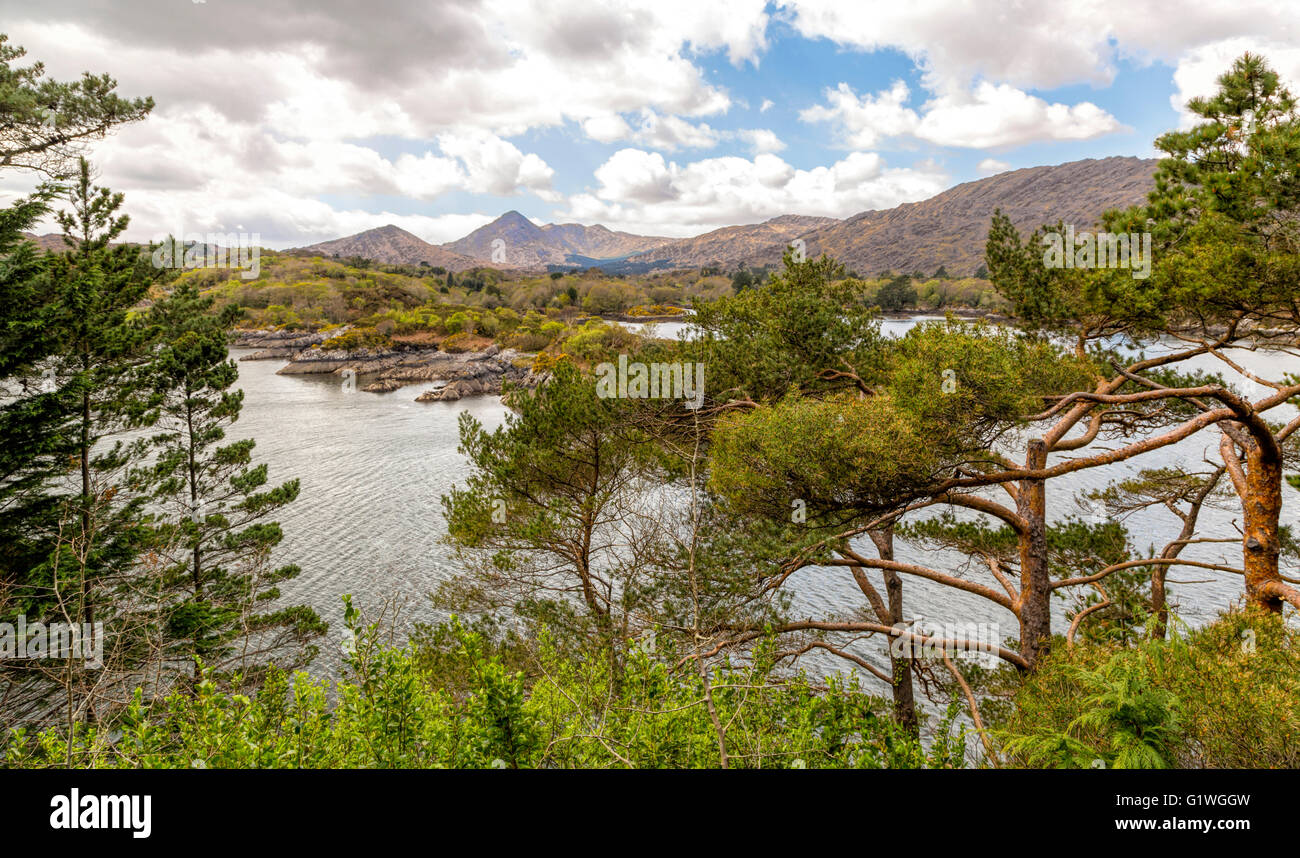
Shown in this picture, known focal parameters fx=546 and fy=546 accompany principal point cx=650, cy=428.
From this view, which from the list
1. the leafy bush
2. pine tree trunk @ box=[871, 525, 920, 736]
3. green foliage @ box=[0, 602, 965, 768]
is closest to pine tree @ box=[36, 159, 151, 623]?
green foliage @ box=[0, 602, 965, 768]

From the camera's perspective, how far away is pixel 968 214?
157 m

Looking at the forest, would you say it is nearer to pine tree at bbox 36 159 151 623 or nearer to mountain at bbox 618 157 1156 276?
pine tree at bbox 36 159 151 623

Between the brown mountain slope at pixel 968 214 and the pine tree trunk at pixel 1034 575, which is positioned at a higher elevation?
the brown mountain slope at pixel 968 214

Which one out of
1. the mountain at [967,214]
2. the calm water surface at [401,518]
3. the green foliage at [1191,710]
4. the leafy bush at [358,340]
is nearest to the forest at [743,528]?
the green foliage at [1191,710]

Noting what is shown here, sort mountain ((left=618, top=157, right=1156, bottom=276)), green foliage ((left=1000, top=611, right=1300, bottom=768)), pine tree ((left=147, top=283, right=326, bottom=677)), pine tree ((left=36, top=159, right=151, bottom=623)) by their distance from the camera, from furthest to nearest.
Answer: mountain ((left=618, top=157, right=1156, bottom=276))
pine tree ((left=147, top=283, right=326, bottom=677))
pine tree ((left=36, top=159, right=151, bottom=623))
green foliage ((left=1000, top=611, right=1300, bottom=768))

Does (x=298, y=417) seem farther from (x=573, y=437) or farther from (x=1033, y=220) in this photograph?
(x=1033, y=220)

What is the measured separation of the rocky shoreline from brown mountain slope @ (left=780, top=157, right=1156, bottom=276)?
2923 inches

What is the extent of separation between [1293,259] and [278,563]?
2465 centimetres

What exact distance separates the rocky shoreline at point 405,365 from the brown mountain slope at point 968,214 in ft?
244

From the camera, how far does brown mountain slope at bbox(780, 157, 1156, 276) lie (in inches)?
3964

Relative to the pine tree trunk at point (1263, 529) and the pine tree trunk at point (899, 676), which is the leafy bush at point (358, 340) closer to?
the pine tree trunk at point (899, 676)

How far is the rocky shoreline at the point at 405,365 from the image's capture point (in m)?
53.3

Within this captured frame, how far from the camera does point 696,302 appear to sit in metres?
12.5

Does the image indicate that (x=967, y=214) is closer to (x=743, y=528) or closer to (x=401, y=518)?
(x=401, y=518)
